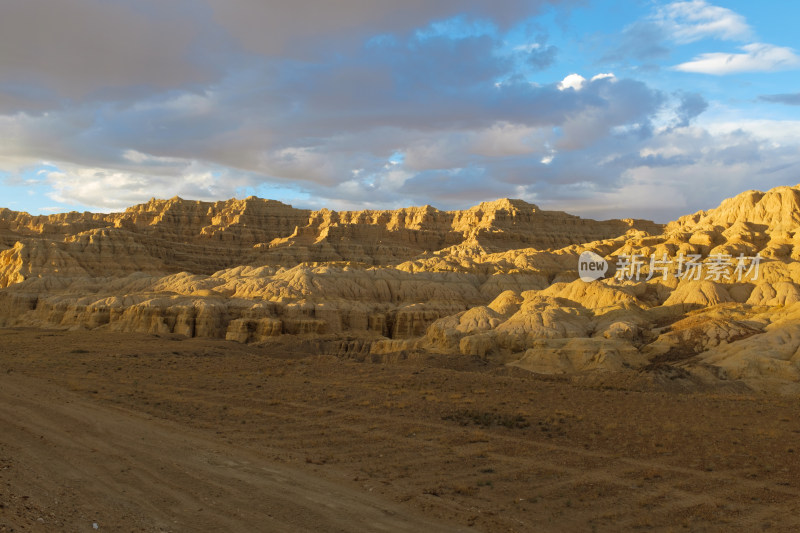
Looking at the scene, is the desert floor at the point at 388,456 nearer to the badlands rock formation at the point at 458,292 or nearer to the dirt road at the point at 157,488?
the dirt road at the point at 157,488

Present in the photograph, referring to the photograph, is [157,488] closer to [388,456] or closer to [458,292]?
[388,456]

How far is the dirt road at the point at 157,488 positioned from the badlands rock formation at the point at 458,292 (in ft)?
68.8

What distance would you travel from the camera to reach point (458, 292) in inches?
3150

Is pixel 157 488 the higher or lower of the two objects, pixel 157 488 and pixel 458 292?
the lower

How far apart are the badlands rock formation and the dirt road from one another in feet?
68.8

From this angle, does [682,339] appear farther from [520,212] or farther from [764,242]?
[520,212]

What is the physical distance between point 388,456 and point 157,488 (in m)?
4.97

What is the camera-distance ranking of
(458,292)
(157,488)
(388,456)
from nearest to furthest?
1. (157,488)
2. (388,456)
3. (458,292)

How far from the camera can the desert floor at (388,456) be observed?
10469 mm

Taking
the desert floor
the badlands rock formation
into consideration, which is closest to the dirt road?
the desert floor

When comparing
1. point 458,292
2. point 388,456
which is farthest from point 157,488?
point 458,292

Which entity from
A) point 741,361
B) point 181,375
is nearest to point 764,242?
point 741,361

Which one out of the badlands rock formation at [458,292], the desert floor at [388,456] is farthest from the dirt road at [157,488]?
the badlands rock formation at [458,292]

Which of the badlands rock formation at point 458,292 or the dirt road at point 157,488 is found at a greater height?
the badlands rock formation at point 458,292
